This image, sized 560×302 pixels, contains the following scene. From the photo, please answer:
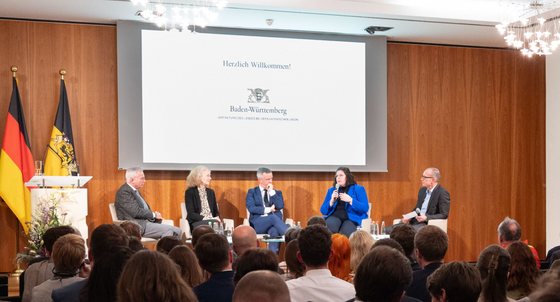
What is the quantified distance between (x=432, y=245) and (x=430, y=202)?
171 inches

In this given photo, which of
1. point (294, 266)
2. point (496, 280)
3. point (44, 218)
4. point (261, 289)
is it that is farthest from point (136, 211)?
point (261, 289)

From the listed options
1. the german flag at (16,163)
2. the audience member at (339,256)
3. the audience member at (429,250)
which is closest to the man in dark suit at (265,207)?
the german flag at (16,163)

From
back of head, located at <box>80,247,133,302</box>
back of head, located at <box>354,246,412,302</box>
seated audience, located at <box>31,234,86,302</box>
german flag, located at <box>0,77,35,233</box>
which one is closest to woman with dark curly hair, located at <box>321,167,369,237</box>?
german flag, located at <box>0,77,35,233</box>

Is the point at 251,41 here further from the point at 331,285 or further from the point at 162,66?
the point at 331,285

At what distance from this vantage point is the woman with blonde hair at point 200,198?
697 cm

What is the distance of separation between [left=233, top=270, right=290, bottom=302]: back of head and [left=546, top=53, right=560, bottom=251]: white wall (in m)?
7.79

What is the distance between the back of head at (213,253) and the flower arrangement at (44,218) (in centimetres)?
339

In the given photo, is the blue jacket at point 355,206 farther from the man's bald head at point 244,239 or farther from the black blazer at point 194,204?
the man's bald head at point 244,239

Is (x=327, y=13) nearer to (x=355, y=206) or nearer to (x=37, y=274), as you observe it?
(x=355, y=206)

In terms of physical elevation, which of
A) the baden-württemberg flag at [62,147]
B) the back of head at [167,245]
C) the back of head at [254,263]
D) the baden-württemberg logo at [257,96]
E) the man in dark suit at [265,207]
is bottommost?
the man in dark suit at [265,207]

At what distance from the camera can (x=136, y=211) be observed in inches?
262

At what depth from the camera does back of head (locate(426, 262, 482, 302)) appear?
7.04 ft

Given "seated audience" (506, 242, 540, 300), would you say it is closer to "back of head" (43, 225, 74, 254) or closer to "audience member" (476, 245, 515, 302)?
"audience member" (476, 245, 515, 302)

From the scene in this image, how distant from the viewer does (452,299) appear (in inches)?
85.4
